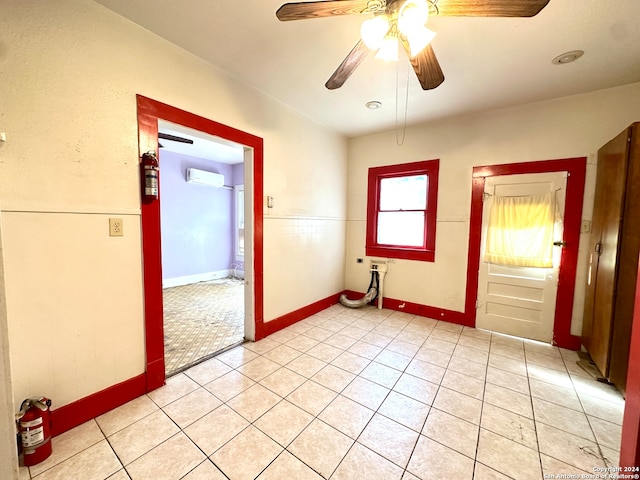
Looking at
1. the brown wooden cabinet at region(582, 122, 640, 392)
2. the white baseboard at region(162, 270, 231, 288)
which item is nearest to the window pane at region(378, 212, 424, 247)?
the brown wooden cabinet at region(582, 122, 640, 392)

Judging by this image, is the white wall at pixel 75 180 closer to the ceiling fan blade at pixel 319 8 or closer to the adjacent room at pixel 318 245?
the adjacent room at pixel 318 245

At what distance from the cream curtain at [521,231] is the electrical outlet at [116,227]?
3.79m

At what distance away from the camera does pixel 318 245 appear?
370 centimetres

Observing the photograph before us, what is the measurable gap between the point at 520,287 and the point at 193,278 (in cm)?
575

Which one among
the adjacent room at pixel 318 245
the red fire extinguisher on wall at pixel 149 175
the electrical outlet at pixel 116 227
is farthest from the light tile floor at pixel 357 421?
the red fire extinguisher on wall at pixel 149 175

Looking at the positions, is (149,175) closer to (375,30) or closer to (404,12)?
(375,30)

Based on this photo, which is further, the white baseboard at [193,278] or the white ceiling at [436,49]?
the white baseboard at [193,278]

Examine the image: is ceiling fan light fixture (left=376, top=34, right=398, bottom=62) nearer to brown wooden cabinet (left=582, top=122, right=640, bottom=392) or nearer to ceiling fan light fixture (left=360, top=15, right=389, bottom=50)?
ceiling fan light fixture (left=360, top=15, right=389, bottom=50)

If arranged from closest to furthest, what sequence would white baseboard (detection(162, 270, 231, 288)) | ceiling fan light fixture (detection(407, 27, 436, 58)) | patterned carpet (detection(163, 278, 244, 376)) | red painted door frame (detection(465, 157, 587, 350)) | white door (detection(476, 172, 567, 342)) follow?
ceiling fan light fixture (detection(407, 27, 436, 58)), patterned carpet (detection(163, 278, 244, 376)), red painted door frame (detection(465, 157, 587, 350)), white door (detection(476, 172, 567, 342)), white baseboard (detection(162, 270, 231, 288))

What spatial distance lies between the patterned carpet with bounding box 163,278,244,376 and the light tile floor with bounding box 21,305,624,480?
0.25m

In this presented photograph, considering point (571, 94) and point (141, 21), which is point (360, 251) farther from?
point (141, 21)

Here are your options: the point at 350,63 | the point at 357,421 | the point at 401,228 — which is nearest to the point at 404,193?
the point at 401,228

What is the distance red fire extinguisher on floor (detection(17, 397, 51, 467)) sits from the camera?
134 centimetres

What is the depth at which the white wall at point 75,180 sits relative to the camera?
55.4 inches
